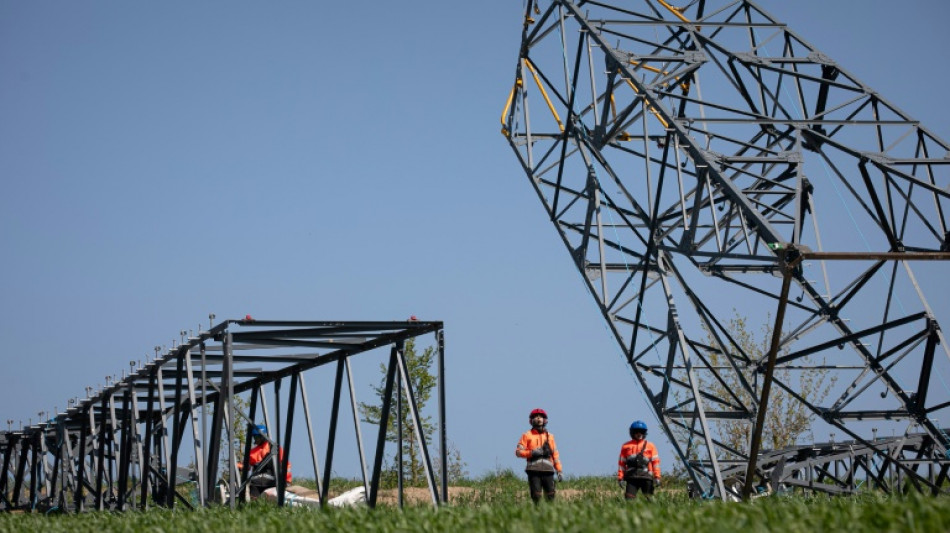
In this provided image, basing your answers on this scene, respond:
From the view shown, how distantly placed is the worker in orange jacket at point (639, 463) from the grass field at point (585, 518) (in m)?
2.89

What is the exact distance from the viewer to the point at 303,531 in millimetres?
13109

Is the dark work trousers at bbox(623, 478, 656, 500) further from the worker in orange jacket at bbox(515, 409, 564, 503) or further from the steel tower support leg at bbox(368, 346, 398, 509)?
the steel tower support leg at bbox(368, 346, 398, 509)

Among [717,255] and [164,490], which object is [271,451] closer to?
[164,490]

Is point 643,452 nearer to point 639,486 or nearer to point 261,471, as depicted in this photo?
point 639,486

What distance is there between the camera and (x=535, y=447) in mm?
18109

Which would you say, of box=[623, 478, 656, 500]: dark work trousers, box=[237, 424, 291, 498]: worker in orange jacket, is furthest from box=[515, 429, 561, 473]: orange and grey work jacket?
box=[237, 424, 291, 498]: worker in orange jacket

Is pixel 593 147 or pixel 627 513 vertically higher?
pixel 593 147

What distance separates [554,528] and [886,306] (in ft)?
25.7

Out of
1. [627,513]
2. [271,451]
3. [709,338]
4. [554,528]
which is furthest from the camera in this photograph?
[709,338]

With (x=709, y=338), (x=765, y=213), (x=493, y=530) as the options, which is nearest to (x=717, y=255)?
(x=765, y=213)

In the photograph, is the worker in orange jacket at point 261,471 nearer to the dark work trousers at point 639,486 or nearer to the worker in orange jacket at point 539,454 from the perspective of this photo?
the worker in orange jacket at point 539,454

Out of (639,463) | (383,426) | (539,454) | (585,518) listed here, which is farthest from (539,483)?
(585,518)

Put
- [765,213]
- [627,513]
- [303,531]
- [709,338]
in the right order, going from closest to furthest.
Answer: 1. [627,513]
2. [303,531]
3. [765,213]
4. [709,338]

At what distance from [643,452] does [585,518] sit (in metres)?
6.71
